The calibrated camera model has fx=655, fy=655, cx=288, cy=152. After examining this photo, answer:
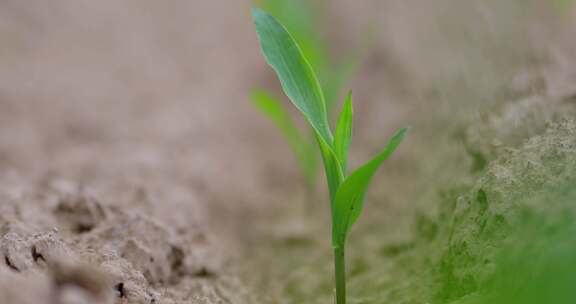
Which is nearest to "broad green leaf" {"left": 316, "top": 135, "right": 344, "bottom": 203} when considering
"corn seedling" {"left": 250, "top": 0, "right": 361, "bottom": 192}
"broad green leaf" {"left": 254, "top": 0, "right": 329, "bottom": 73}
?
"corn seedling" {"left": 250, "top": 0, "right": 361, "bottom": 192}

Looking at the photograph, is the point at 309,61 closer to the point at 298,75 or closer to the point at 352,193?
the point at 298,75

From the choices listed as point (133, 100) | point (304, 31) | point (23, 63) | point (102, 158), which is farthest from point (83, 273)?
point (23, 63)

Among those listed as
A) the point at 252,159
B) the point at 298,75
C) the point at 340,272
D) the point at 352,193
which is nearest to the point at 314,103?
the point at 298,75

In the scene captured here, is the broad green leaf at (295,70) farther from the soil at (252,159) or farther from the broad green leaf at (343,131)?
the soil at (252,159)

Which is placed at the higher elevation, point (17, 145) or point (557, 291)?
point (17, 145)

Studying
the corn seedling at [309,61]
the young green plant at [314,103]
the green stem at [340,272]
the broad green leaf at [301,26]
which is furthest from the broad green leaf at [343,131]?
the broad green leaf at [301,26]

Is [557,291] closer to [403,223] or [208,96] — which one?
[403,223]

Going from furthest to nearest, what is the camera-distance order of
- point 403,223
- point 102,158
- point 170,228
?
1. point 102,158
2. point 403,223
3. point 170,228
